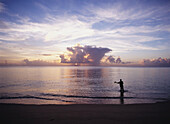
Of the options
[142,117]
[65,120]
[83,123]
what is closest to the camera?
A: [83,123]

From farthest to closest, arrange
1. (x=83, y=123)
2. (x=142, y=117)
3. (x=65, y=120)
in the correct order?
1. (x=142, y=117)
2. (x=65, y=120)
3. (x=83, y=123)

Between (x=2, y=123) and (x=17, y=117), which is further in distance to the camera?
(x=17, y=117)

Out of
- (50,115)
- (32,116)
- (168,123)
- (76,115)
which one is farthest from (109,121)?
(32,116)

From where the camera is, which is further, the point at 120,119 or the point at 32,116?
the point at 32,116

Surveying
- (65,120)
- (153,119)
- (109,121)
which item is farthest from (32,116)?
(153,119)

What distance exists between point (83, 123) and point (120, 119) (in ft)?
10.9

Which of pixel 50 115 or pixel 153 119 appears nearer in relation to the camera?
pixel 153 119

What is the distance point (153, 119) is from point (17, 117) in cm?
1239

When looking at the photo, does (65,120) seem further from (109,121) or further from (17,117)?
(17,117)

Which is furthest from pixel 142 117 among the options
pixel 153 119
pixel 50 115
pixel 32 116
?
pixel 32 116

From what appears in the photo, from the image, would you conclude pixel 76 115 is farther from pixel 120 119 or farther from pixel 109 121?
pixel 120 119

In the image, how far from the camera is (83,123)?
8.89 m

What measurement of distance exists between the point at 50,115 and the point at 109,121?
555cm

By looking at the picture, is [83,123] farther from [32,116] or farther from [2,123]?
[2,123]
